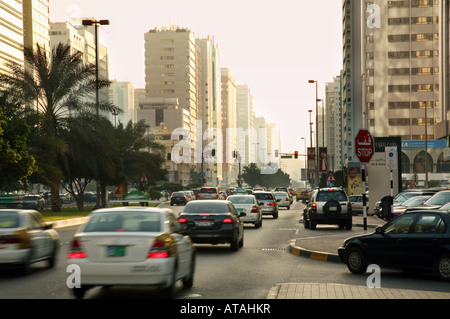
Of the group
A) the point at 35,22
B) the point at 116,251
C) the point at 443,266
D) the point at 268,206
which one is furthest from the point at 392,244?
the point at 35,22

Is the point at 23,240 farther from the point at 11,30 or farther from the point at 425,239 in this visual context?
the point at 11,30

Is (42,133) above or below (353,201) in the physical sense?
above

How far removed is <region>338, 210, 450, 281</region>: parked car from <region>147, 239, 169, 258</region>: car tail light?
18.2 ft

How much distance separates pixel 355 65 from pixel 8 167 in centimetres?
10542

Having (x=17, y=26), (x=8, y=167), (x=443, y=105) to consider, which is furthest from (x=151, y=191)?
(x=17, y=26)

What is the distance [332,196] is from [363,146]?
10462 mm

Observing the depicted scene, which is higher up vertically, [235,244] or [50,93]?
[50,93]

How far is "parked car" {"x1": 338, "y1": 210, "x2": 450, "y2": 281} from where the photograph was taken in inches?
530

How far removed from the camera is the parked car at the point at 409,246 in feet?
44.1

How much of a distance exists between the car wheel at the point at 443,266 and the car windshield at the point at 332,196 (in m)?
18.5

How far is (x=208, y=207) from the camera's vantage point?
20.4 metres

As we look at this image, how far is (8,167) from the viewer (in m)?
38.2

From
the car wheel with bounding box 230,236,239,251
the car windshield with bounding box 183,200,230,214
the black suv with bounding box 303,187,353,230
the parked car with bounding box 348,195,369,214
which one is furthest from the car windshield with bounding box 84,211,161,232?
the parked car with bounding box 348,195,369,214
